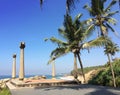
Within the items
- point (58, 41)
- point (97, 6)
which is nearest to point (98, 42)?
point (97, 6)

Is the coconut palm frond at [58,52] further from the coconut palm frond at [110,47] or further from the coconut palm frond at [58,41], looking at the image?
the coconut palm frond at [110,47]

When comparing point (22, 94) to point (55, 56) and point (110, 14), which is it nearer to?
point (55, 56)

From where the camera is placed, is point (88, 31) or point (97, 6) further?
point (88, 31)

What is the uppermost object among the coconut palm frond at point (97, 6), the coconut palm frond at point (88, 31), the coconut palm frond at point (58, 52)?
the coconut palm frond at point (97, 6)

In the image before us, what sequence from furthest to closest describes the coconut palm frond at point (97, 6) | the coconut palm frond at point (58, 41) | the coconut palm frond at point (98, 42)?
the coconut palm frond at point (58, 41) → the coconut palm frond at point (97, 6) → the coconut palm frond at point (98, 42)

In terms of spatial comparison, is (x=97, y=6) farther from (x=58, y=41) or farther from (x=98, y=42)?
(x=58, y=41)

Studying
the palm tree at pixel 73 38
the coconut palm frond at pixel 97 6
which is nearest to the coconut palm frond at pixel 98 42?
the palm tree at pixel 73 38

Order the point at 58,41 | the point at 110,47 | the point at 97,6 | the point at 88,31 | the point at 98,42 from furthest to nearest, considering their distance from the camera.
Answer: the point at 110,47, the point at 58,41, the point at 88,31, the point at 97,6, the point at 98,42

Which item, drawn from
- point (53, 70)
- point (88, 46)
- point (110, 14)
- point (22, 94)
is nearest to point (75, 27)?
point (88, 46)

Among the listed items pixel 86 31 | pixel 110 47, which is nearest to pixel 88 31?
pixel 86 31

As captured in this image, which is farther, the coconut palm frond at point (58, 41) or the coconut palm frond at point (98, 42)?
the coconut palm frond at point (58, 41)

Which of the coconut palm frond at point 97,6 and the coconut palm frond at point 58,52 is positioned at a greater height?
the coconut palm frond at point 97,6

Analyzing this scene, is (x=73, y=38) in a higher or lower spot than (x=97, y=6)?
lower

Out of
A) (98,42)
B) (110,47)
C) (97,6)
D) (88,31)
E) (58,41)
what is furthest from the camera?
(110,47)
